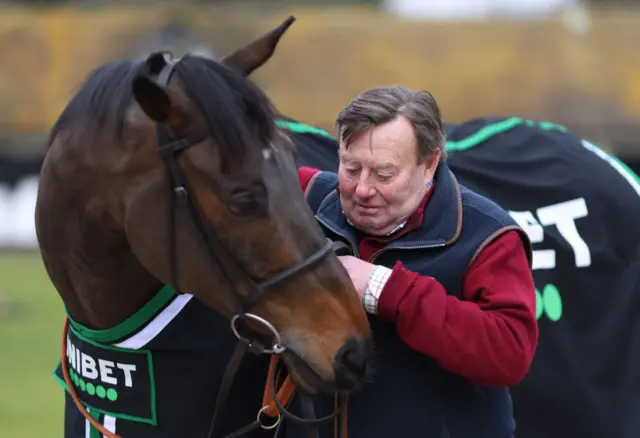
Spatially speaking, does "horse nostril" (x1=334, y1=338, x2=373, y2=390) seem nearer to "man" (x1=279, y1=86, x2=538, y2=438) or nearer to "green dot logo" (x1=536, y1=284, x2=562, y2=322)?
"man" (x1=279, y1=86, x2=538, y2=438)

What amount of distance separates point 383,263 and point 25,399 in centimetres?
375

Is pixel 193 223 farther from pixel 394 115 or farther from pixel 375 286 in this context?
pixel 394 115

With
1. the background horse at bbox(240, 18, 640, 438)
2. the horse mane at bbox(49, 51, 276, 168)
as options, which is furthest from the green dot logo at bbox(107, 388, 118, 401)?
the background horse at bbox(240, 18, 640, 438)

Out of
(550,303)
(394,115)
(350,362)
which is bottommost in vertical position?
(550,303)

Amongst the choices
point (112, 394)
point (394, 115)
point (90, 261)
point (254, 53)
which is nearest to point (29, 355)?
point (112, 394)

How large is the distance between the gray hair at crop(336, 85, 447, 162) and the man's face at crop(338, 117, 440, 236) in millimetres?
13

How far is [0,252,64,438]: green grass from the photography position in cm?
503

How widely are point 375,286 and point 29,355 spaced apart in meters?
4.82

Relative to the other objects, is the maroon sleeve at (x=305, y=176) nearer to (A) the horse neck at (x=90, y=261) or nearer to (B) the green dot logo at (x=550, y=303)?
(A) the horse neck at (x=90, y=261)

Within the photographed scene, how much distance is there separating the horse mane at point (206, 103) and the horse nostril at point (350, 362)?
1.38 feet

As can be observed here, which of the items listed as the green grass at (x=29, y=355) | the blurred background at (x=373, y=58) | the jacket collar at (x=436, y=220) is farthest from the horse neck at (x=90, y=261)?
the blurred background at (x=373, y=58)

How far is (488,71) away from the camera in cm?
1261

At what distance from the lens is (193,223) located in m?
2.00

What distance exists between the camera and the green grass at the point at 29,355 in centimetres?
503
